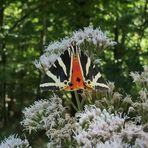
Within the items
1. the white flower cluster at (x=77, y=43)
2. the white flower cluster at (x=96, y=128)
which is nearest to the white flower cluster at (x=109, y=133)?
the white flower cluster at (x=96, y=128)

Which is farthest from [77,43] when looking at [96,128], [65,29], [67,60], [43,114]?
[65,29]

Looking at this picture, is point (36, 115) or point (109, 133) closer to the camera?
point (109, 133)

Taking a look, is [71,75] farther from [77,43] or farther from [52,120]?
[77,43]

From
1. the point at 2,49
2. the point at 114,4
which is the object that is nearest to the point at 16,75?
the point at 2,49

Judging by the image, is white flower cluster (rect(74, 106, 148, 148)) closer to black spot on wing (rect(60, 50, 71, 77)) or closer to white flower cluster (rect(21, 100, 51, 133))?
black spot on wing (rect(60, 50, 71, 77))

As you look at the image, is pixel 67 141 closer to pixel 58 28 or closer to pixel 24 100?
pixel 58 28

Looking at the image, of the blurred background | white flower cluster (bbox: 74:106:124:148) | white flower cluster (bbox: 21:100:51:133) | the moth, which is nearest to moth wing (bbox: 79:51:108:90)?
the moth

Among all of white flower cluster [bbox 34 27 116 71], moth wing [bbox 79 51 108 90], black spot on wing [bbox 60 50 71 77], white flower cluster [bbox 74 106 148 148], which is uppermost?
white flower cluster [bbox 34 27 116 71]
